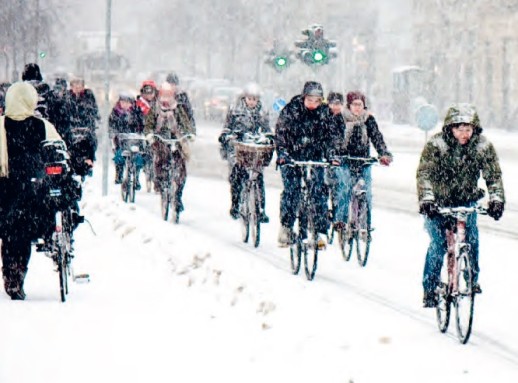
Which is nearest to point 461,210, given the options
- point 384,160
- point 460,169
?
point 460,169

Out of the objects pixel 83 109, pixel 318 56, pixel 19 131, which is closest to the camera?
pixel 19 131

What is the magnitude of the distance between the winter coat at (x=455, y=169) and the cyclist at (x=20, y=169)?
355 cm

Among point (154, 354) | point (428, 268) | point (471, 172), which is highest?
point (471, 172)

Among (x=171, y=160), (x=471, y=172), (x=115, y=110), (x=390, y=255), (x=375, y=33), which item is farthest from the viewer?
(x=375, y=33)

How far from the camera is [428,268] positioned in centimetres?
964

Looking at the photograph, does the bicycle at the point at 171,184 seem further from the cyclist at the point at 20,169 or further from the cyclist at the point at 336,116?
the cyclist at the point at 20,169

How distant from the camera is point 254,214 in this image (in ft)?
48.7

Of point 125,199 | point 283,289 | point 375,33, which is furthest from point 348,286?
point 375,33

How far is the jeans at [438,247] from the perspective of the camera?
9.25 m

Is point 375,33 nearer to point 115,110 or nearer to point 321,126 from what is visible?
point 115,110

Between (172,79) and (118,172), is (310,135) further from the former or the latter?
(118,172)

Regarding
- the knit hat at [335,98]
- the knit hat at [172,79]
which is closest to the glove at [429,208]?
the knit hat at [335,98]

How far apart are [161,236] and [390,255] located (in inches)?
113

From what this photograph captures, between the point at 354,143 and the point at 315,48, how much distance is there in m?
9.99
